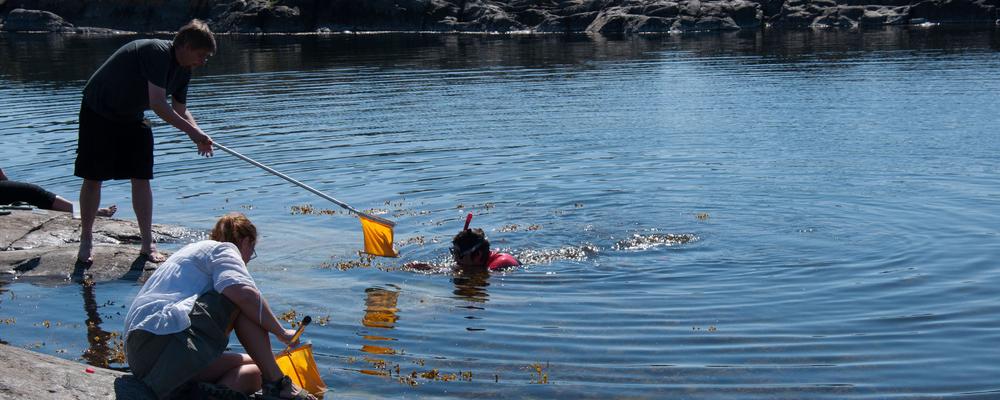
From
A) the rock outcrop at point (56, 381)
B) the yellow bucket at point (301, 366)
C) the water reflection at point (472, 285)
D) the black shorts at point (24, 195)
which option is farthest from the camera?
the black shorts at point (24, 195)

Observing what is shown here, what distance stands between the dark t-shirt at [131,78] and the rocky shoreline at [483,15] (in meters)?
50.2

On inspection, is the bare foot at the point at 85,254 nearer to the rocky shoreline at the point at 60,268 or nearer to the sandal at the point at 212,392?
the rocky shoreline at the point at 60,268

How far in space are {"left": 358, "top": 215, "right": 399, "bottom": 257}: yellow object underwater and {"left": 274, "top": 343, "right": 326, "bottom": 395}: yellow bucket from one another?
385 centimetres

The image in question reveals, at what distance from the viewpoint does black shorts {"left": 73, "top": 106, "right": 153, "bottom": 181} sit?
983cm

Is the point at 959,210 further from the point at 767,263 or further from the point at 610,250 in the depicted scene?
the point at 610,250

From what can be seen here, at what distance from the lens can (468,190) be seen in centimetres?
1574

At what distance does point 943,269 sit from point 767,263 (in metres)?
1.73

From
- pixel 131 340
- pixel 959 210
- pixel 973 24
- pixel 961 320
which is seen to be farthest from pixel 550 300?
pixel 973 24

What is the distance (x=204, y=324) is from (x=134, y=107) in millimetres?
3772

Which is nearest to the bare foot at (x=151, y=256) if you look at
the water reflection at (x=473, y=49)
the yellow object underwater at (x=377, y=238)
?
the yellow object underwater at (x=377, y=238)

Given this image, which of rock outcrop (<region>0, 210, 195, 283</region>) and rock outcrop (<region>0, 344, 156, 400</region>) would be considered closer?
rock outcrop (<region>0, 344, 156, 400</region>)

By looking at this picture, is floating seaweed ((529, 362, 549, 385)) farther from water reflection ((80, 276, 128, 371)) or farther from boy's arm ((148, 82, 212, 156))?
boy's arm ((148, 82, 212, 156))

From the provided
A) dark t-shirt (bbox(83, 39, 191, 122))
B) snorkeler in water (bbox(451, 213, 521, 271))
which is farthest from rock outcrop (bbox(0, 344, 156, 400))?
snorkeler in water (bbox(451, 213, 521, 271))

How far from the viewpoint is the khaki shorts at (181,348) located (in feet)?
21.6
